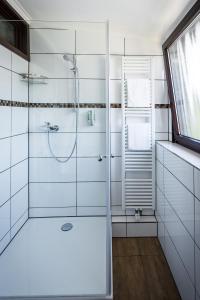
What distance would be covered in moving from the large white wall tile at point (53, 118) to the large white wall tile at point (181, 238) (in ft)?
4.22

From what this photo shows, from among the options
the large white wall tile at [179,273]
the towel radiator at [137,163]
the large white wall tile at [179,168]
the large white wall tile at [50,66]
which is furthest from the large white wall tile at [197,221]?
the large white wall tile at [50,66]

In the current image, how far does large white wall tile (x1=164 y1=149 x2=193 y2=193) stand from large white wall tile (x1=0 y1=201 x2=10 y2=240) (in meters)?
1.44

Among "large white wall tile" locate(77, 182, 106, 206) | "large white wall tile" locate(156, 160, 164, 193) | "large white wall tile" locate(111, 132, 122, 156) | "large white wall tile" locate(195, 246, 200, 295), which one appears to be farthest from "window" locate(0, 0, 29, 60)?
"large white wall tile" locate(195, 246, 200, 295)

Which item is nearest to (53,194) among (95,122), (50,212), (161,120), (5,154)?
(50,212)

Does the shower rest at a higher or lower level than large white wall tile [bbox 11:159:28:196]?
higher

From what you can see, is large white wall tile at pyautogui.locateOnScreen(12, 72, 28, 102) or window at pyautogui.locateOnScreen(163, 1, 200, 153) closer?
window at pyautogui.locateOnScreen(163, 1, 200, 153)

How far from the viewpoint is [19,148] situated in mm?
2408

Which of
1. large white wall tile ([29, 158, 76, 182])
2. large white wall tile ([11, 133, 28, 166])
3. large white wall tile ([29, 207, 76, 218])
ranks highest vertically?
large white wall tile ([11, 133, 28, 166])

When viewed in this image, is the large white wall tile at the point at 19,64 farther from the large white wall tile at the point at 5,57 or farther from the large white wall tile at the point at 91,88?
the large white wall tile at the point at 91,88

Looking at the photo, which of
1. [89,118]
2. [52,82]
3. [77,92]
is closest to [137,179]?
[89,118]

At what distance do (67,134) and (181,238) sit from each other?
154 centimetres

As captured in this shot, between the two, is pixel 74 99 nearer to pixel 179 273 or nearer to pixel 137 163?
pixel 137 163

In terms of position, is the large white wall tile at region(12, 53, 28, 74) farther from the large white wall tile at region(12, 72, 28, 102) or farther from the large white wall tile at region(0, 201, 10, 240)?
the large white wall tile at region(0, 201, 10, 240)

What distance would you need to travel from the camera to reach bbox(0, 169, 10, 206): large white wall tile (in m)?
2.04
